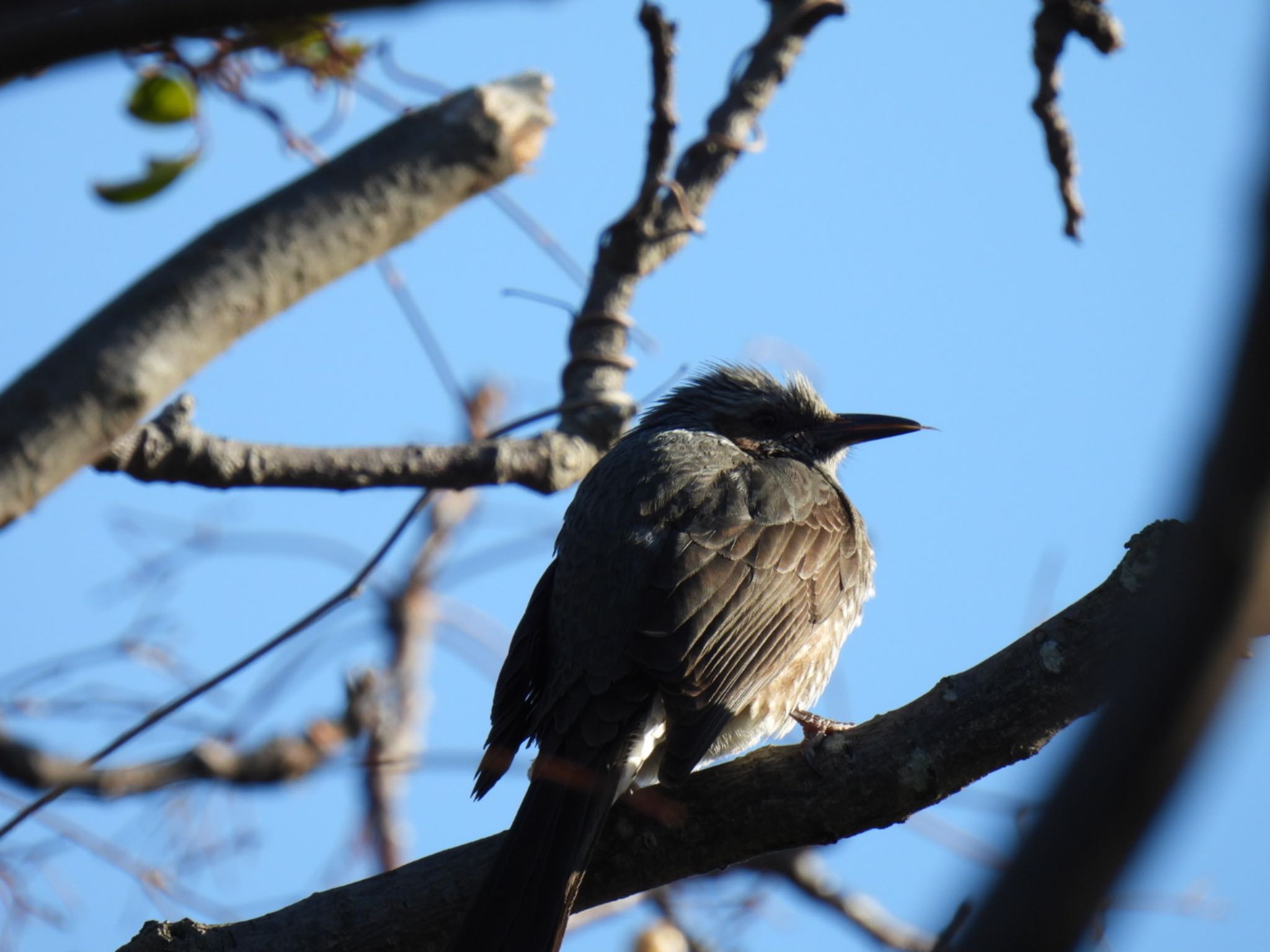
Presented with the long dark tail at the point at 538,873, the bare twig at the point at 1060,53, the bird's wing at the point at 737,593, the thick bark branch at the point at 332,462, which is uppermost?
the bare twig at the point at 1060,53

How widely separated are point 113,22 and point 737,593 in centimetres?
300

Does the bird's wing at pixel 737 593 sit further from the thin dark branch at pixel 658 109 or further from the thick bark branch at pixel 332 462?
the thin dark branch at pixel 658 109

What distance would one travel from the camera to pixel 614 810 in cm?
395

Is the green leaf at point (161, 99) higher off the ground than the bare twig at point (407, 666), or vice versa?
the green leaf at point (161, 99)

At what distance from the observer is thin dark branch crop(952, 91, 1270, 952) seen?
1104 millimetres

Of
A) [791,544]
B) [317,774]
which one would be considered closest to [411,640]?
[317,774]

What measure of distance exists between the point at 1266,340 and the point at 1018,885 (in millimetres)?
498

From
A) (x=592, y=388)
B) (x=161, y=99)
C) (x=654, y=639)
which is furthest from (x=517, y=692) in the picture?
(x=161, y=99)

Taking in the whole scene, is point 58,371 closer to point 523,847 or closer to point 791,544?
point 523,847

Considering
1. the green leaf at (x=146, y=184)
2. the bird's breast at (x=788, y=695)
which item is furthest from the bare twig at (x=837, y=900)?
the green leaf at (x=146, y=184)

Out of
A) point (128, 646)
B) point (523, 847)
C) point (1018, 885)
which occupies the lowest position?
point (128, 646)

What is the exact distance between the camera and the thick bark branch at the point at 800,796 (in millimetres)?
3404

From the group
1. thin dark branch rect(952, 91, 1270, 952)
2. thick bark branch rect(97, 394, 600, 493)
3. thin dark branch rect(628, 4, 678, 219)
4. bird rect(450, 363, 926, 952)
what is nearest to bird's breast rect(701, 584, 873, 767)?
bird rect(450, 363, 926, 952)

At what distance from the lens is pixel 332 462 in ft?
14.2
